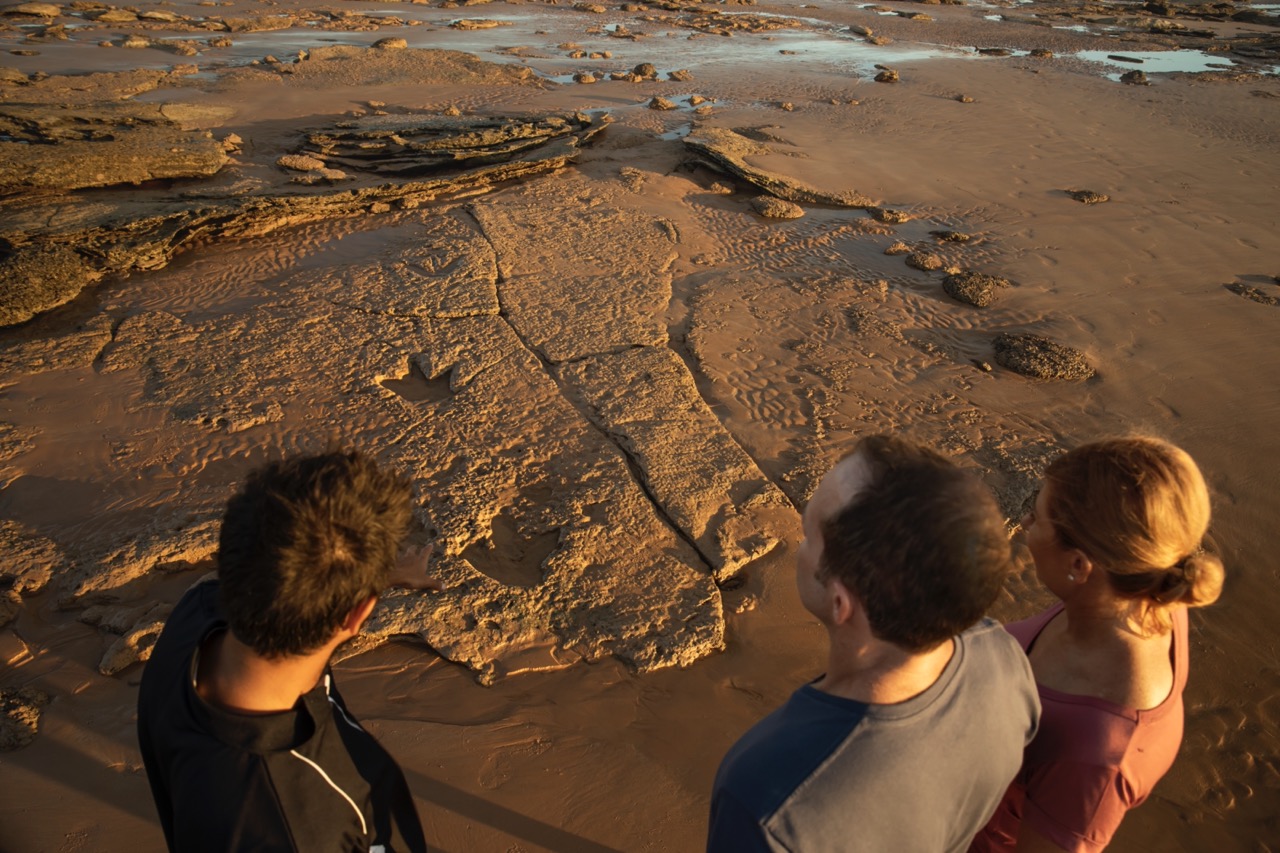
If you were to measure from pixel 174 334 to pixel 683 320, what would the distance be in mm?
2960

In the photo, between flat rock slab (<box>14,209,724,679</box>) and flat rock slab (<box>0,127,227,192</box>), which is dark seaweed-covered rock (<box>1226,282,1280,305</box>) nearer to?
flat rock slab (<box>14,209,724,679</box>)

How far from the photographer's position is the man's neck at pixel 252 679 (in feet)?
4.24

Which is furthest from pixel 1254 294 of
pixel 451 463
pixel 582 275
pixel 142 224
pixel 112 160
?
pixel 112 160

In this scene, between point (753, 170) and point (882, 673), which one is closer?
point (882, 673)

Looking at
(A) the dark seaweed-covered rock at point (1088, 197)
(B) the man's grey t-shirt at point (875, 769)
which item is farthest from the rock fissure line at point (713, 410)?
(A) the dark seaweed-covered rock at point (1088, 197)

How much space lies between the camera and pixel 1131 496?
152 centimetres

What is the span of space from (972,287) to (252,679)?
5776 millimetres

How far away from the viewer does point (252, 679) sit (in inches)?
50.9

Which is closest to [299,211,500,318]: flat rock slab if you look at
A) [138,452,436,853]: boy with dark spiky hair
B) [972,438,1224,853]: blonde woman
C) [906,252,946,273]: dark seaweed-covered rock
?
[906,252,946,273]: dark seaweed-covered rock

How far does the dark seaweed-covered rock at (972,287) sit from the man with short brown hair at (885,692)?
5.10 meters

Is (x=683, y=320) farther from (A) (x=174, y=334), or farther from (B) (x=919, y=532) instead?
(B) (x=919, y=532)

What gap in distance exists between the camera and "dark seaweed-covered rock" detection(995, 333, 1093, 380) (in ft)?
16.7

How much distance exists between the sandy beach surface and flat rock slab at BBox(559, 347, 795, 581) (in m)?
0.02

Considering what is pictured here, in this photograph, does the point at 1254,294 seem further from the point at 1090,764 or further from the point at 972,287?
the point at 1090,764
